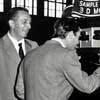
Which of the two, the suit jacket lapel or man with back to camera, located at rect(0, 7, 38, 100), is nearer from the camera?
man with back to camera, located at rect(0, 7, 38, 100)

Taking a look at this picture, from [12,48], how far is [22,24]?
23 centimetres

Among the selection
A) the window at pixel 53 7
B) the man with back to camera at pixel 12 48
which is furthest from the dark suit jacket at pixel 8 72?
the window at pixel 53 7

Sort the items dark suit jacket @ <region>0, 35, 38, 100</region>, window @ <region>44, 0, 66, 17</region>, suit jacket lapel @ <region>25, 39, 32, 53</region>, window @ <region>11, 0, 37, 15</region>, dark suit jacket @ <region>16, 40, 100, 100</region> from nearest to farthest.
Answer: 1. dark suit jacket @ <region>16, 40, 100, 100</region>
2. dark suit jacket @ <region>0, 35, 38, 100</region>
3. suit jacket lapel @ <region>25, 39, 32, 53</region>
4. window @ <region>11, 0, 37, 15</region>
5. window @ <region>44, 0, 66, 17</region>

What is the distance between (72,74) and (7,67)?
818 mm

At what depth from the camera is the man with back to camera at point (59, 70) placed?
1983 mm

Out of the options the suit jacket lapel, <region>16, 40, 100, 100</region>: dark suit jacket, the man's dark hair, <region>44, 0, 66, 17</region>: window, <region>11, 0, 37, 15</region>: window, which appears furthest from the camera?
<region>44, 0, 66, 17</region>: window

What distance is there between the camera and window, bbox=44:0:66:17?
2191cm

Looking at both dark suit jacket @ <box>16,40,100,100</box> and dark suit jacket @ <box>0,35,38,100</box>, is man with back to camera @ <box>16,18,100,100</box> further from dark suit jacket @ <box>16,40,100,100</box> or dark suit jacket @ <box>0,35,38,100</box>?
dark suit jacket @ <box>0,35,38,100</box>

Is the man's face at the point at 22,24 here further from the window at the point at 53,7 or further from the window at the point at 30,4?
the window at the point at 53,7

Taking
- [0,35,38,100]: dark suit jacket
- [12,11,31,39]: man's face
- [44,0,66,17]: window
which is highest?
[44,0,66,17]: window

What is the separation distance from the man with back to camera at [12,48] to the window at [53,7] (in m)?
18.9

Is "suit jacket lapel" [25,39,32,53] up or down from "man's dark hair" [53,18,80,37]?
down

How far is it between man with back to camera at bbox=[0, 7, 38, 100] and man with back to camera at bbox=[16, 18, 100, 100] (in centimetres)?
48

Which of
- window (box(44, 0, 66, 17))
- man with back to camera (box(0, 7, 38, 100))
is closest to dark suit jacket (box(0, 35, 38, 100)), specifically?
man with back to camera (box(0, 7, 38, 100))
